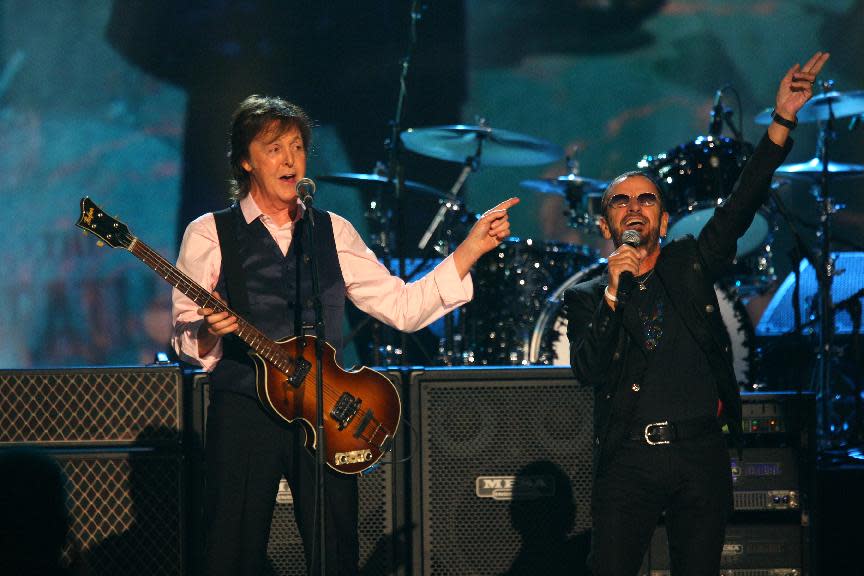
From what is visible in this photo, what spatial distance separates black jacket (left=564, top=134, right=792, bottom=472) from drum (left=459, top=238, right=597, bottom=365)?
3291 millimetres

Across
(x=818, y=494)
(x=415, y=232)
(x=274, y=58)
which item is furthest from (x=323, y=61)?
(x=818, y=494)

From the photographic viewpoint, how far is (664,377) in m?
3.60

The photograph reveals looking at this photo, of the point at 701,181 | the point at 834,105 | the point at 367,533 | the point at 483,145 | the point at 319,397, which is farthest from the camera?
the point at 483,145

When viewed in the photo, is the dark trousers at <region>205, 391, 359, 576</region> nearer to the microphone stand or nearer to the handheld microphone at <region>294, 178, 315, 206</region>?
the microphone stand

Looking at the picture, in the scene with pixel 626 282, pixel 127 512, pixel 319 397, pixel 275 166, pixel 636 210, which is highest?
pixel 275 166

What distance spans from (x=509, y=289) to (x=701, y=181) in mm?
1498

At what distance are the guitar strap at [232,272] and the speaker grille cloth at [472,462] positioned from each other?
43.4 inches

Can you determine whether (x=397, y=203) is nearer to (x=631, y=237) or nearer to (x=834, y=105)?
(x=834, y=105)

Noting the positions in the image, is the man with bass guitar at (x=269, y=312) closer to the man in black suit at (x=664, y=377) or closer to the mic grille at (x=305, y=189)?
the mic grille at (x=305, y=189)

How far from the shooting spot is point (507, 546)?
4.45 metres

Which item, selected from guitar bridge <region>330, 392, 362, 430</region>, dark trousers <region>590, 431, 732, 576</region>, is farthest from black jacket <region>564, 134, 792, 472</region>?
guitar bridge <region>330, 392, 362, 430</region>

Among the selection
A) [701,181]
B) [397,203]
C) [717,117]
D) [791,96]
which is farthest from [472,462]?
[717,117]

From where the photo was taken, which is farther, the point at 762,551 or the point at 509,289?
the point at 509,289

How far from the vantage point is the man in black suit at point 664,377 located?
11.4 ft
